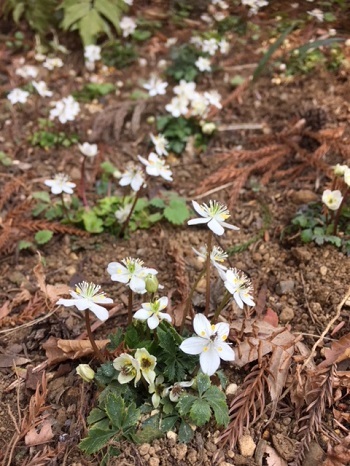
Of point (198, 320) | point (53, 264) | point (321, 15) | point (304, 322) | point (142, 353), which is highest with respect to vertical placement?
point (321, 15)

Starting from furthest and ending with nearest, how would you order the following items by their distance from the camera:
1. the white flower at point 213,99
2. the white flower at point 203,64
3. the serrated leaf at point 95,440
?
1. the white flower at point 203,64
2. the white flower at point 213,99
3. the serrated leaf at point 95,440

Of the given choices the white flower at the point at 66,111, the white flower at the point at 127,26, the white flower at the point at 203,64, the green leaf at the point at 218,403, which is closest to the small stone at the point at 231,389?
the green leaf at the point at 218,403

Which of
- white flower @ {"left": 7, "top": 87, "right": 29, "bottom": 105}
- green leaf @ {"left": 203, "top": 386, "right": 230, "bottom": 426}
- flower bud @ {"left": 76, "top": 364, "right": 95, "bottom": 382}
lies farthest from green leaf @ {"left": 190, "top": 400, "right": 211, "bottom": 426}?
white flower @ {"left": 7, "top": 87, "right": 29, "bottom": 105}

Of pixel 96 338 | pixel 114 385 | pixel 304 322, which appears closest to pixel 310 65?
pixel 304 322

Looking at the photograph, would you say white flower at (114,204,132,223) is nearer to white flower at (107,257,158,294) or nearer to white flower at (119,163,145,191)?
white flower at (119,163,145,191)

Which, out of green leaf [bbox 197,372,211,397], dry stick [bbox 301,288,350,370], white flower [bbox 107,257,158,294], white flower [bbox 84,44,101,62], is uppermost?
white flower [bbox 107,257,158,294]

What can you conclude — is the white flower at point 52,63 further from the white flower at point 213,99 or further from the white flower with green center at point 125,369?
the white flower with green center at point 125,369

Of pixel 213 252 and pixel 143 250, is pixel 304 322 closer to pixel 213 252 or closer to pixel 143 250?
pixel 213 252
